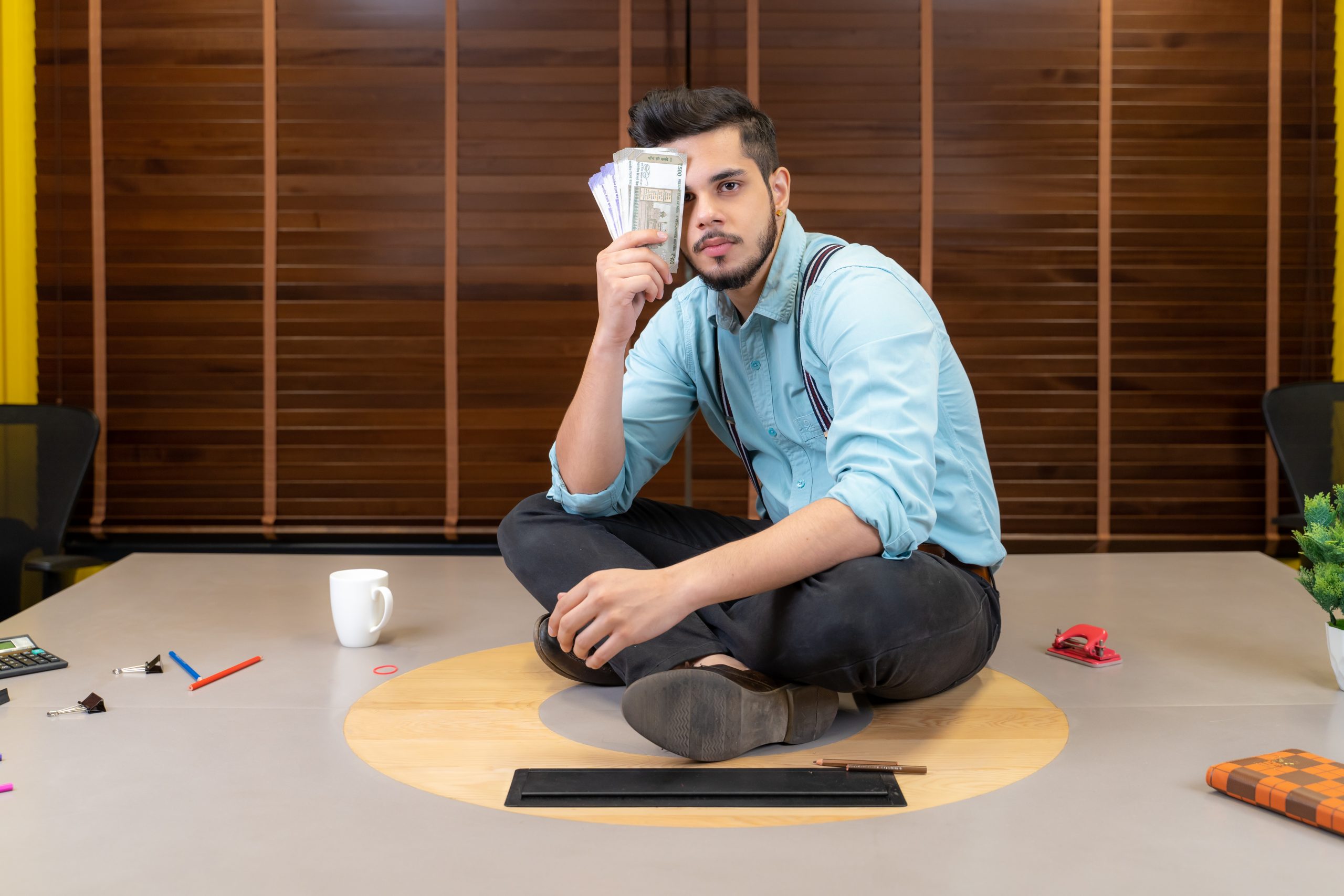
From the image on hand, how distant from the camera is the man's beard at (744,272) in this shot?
1608mm

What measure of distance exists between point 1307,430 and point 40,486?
3337 mm

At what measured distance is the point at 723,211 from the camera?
1596 mm

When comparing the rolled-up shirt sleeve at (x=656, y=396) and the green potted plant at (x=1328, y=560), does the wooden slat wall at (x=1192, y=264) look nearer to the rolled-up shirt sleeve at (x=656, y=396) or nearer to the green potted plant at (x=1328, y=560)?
the green potted plant at (x=1328, y=560)

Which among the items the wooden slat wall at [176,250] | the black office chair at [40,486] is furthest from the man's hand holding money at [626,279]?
the wooden slat wall at [176,250]

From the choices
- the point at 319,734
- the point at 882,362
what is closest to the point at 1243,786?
the point at 882,362

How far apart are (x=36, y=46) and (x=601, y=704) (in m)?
3.24

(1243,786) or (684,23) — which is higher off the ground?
(684,23)

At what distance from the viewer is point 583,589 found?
1.28m

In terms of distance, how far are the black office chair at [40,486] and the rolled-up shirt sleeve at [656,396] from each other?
140 centimetres

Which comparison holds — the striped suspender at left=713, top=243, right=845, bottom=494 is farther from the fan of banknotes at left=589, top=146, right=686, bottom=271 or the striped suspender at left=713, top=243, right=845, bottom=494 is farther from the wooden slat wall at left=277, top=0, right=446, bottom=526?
the wooden slat wall at left=277, top=0, right=446, bottom=526

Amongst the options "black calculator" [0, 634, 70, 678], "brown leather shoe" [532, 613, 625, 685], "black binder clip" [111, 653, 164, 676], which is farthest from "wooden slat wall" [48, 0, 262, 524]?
"brown leather shoe" [532, 613, 625, 685]

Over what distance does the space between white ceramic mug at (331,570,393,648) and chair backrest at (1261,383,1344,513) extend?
7.98 feet

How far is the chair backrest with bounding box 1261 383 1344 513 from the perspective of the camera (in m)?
2.89

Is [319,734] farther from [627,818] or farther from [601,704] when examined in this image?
[627,818]
